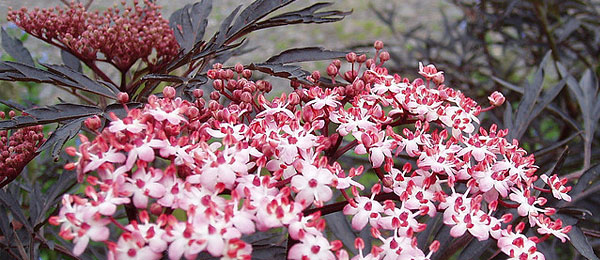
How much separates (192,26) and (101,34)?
0.13 metres

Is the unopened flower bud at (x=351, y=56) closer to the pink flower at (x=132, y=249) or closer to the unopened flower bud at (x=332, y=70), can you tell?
the unopened flower bud at (x=332, y=70)

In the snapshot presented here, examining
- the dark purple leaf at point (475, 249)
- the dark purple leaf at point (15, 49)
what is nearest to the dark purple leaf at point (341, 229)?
the dark purple leaf at point (475, 249)

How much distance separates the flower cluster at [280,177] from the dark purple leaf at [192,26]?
0.14 m

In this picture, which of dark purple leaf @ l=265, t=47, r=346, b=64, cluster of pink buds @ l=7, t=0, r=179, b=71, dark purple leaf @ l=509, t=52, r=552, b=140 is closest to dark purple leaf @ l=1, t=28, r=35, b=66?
cluster of pink buds @ l=7, t=0, r=179, b=71

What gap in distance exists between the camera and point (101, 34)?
2.58 feet

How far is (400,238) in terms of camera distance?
52 cm

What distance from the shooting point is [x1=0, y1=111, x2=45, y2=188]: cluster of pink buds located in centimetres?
70

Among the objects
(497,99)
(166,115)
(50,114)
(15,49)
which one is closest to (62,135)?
(50,114)

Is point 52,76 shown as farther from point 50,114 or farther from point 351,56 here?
point 351,56

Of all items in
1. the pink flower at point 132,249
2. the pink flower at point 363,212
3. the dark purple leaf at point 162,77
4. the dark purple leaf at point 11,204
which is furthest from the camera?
the dark purple leaf at point 11,204

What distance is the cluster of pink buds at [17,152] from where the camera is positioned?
2.29 ft

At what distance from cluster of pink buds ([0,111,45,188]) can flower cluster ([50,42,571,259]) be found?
0.65 feet

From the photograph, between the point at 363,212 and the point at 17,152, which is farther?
the point at 17,152

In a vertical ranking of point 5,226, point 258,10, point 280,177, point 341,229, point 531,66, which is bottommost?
point 531,66
